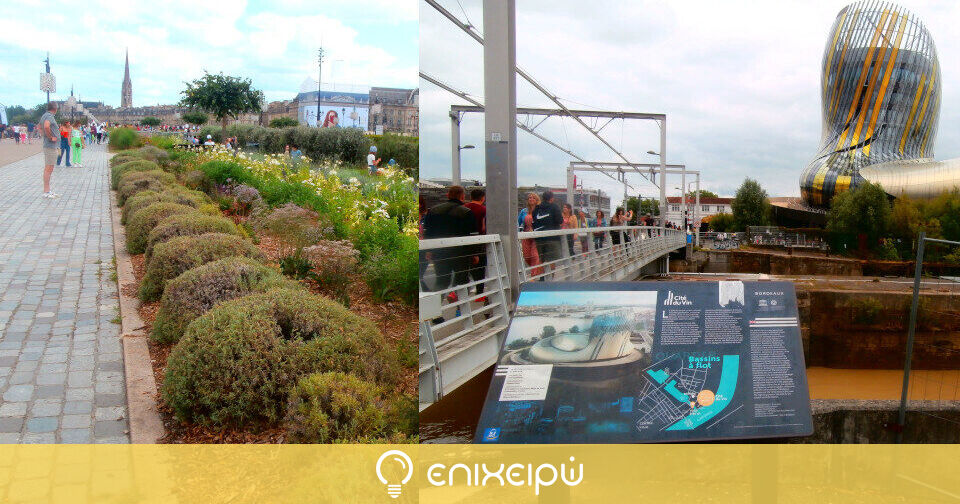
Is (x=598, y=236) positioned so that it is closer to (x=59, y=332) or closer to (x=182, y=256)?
(x=182, y=256)

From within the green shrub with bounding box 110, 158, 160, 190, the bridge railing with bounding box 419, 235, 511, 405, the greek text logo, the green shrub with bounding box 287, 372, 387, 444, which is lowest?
the greek text logo

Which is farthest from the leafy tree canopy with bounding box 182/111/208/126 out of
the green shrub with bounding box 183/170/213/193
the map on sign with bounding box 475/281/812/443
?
the map on sign with bounding box 475/281/812/443

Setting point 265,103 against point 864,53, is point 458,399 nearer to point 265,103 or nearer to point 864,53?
point 265,103

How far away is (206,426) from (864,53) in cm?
5282

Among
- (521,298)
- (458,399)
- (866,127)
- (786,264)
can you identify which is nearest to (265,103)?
(786,264)

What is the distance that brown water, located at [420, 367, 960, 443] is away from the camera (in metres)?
6.40

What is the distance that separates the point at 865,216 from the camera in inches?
1390

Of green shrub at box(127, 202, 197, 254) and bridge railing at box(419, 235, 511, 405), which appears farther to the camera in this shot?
green shrub at box(127, 202, 197, 254)

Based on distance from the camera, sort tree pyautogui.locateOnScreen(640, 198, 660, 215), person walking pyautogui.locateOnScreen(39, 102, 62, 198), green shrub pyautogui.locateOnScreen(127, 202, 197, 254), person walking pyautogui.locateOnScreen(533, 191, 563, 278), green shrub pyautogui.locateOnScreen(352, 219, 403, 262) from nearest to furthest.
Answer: person walking pyautogui.locateOnScreen(533, 191, 563, 278) → green shrub pyautogui.locateOnScreen(352, 219, 403, 262) → green shrub pyautogui.locateOnScreen(127, 202, 197, 254) → person walking pyautogui.locateOnScreen(39, 102, 62, 198) → tree pyautogui.locateOnScreen(640, 198, 660, 215)

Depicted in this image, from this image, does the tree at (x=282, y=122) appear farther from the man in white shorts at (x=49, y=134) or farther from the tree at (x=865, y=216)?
the tree at (x=865, y=216)

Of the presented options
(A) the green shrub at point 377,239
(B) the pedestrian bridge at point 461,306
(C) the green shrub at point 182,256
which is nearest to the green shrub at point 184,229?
(C) the green shrub at point 182,256

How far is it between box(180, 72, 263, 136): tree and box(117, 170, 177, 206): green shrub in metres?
14.1

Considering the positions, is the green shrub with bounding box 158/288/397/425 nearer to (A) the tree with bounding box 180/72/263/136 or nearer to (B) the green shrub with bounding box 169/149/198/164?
(B) the green shrub with bounding box 169/149/198/164

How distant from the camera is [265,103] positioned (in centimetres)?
3247
